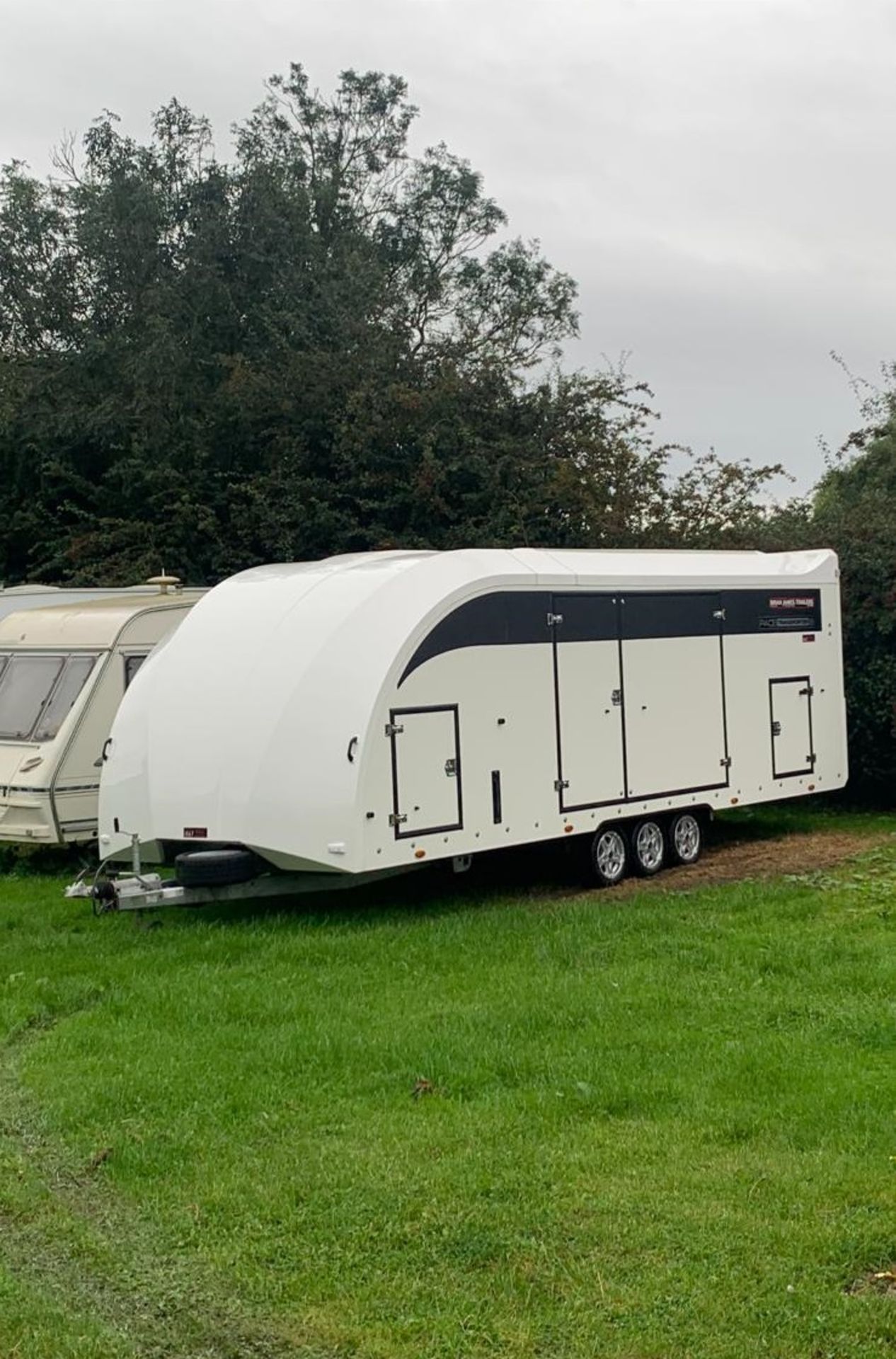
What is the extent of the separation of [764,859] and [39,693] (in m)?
7.42

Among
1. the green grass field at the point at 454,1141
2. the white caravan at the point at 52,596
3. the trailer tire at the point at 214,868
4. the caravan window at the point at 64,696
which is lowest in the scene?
the green grass field at the point at 454,1141

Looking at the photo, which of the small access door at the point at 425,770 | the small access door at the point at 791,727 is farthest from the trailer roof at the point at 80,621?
the small access door at the point at 791,727

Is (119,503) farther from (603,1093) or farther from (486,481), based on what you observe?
(603,1093)

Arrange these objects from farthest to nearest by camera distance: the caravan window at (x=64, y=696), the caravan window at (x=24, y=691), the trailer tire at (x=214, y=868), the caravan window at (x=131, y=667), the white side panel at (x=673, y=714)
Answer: the caravan window at (x=131, y=667) < the caravan window at (x=24, y=691) < the caravan window at (x=64, y=696) < the white side panel at (x=673, y=714) < the trailer tire at (x=214, y=868)

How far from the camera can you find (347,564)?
12797 millimetres

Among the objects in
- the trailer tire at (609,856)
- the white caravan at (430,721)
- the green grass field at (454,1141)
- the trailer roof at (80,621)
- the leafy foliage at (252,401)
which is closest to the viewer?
the green grass field at (454,1141)

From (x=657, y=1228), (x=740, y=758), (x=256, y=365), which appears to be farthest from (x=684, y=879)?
(x=256, y=365)

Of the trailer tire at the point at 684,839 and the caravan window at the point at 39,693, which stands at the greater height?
the caravan window at the point at 39,693

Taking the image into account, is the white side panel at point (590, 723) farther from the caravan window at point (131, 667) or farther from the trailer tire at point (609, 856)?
the caravan window at point (131, 667)

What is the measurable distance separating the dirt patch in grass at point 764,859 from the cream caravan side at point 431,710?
0.64 metres

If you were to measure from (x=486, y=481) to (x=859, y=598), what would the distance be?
231 inches

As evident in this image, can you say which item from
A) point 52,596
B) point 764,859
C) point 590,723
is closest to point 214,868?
point 590,723

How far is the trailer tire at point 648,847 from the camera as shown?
1406cm

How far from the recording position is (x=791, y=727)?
15750 mm
